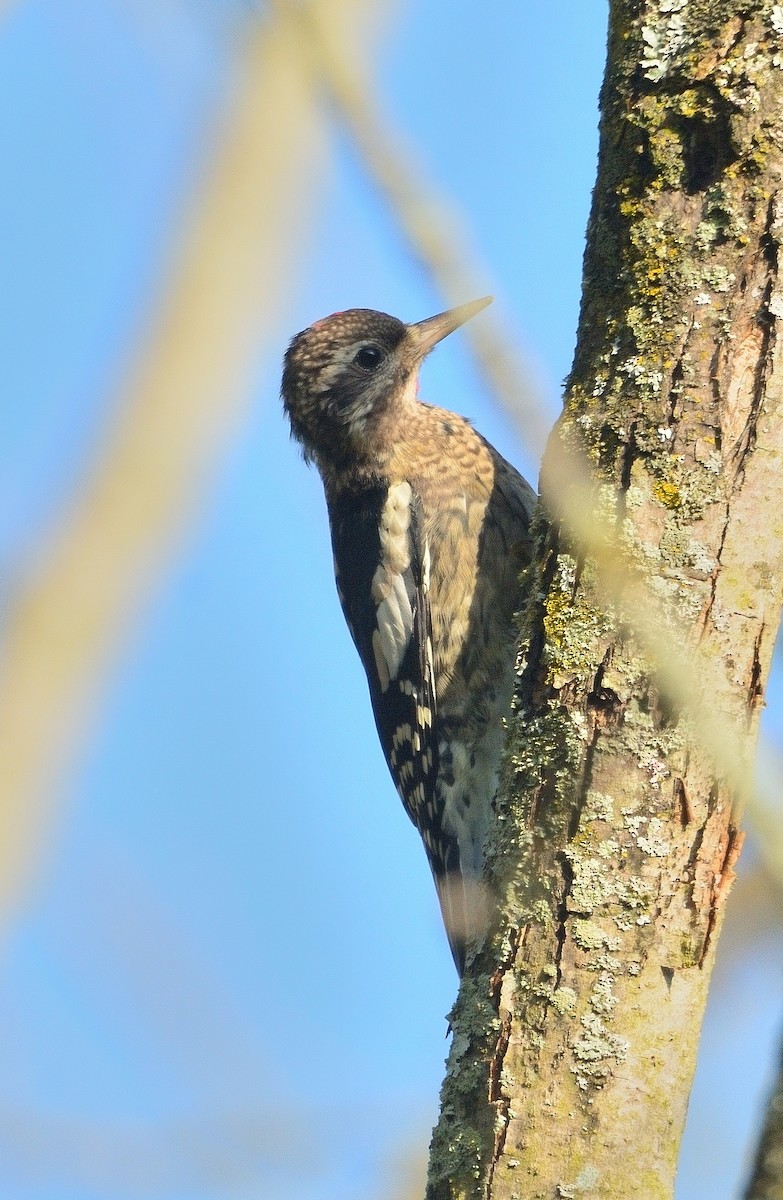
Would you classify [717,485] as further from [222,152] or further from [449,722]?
[222,152]

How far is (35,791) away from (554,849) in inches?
70.1

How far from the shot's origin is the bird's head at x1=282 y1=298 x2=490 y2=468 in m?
5.01

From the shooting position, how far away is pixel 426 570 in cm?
460

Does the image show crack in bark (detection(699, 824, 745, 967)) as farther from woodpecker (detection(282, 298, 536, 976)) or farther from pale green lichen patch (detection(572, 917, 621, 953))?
woodpecker (detection(282, 298, 536, 976))

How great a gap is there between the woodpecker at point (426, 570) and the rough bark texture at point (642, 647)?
181cm

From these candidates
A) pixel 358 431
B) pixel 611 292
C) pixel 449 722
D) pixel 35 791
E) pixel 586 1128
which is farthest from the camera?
pixel 358 431

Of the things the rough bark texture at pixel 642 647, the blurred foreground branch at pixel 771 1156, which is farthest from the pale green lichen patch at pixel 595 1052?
the blurred foreground branch at pixel 771 1156

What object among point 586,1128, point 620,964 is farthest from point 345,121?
point 586,1128

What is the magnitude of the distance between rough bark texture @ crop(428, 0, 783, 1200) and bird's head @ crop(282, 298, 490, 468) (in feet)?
7.96

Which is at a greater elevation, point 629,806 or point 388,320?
point 388,320

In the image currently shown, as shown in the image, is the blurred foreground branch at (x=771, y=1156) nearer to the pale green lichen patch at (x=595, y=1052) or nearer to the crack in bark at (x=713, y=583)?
the pale green lichen patch at (x=595, y=1052)

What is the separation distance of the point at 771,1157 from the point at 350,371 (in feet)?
13.7

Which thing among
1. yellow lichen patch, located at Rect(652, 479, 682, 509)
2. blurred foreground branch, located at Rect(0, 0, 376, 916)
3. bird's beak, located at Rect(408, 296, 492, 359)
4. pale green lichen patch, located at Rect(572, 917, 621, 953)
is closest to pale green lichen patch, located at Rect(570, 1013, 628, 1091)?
pale green lichen patch, located at Rect(572, 917, 621, 953)

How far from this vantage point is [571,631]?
2.43 metres
